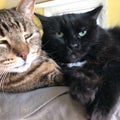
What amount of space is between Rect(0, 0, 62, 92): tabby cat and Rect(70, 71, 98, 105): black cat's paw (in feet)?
0.33

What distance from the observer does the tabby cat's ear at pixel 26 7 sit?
1.07 meters

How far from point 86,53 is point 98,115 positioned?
0.35 meters

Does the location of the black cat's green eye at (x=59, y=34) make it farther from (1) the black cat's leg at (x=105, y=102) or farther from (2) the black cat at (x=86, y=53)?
(1) the black cat's leg at (x=105, y=102)

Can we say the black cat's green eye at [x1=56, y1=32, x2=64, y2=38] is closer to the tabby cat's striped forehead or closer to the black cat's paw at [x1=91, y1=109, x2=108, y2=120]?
the tabby cat's striped forehead

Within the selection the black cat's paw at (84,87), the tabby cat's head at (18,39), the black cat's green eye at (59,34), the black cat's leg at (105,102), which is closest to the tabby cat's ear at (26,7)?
the tabby cat's head at (18,39)

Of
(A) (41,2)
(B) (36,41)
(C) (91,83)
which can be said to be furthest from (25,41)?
(A) (41,2)

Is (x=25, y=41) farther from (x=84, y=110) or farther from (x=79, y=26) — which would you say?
(x=84, y=110)

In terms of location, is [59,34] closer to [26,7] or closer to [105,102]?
[26,7]

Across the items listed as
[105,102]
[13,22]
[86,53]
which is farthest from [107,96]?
[13,22]

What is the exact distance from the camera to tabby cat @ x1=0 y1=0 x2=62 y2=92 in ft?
3.08

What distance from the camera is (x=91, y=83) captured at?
0.85 metres

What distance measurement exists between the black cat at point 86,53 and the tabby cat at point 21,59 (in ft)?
0.21

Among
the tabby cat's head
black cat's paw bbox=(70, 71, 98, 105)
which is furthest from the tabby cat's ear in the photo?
black cat's paw bbox=(70, 71, 98, 105)

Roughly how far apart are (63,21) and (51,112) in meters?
0.44
